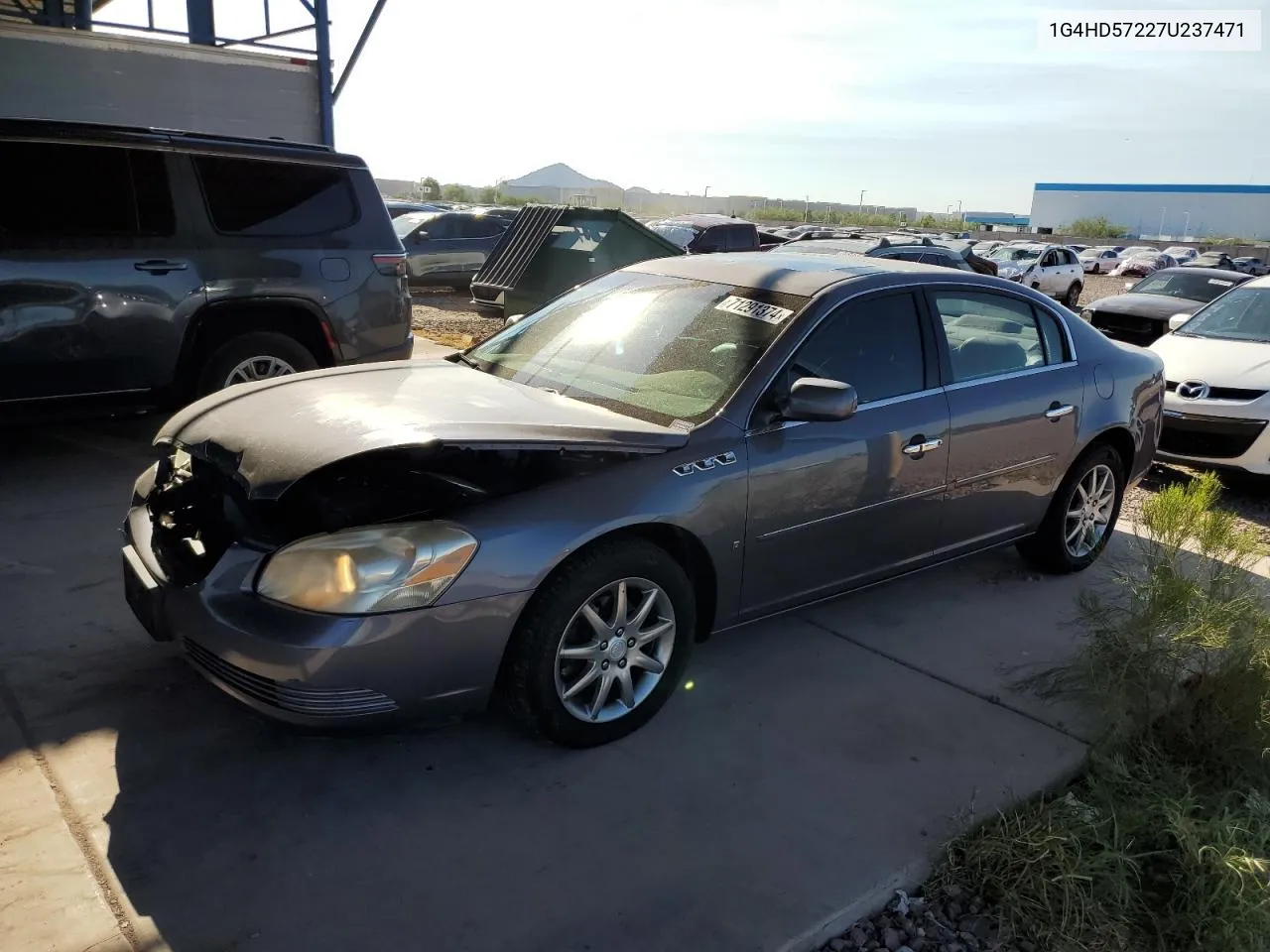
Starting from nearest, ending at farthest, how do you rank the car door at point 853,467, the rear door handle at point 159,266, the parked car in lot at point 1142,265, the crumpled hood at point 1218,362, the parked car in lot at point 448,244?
the car door at point 853,467
the rear door handle at point 159,266
the crumpled hood at point 1218,362
the parked car in lot at point 448,244
the parked car in lot at point 1142,265

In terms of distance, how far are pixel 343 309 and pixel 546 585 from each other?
4180mm

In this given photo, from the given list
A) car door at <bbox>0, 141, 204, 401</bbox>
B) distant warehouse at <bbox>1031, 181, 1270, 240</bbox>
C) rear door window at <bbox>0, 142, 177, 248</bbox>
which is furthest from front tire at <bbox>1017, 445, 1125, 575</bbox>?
distant warehouse at <bbox>1031, 181, 1270, 240</bbox>

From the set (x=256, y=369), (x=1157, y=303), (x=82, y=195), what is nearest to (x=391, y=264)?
(x=256, y=369)

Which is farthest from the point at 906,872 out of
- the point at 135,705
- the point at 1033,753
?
the point at 135,705

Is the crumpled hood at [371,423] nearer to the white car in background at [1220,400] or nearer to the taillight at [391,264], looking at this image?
the taillight at [391,264]

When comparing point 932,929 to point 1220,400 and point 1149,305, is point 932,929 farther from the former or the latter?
point 1149,305

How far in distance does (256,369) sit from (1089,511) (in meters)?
5.16

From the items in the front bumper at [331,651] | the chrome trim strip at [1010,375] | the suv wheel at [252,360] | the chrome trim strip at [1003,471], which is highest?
the chrome trim strip at [1010,375]

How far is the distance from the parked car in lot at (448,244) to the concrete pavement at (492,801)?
1414 cm

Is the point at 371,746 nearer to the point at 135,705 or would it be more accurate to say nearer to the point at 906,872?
the point at 135,705

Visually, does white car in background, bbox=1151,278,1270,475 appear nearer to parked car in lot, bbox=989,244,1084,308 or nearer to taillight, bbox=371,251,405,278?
taillight, bbox=371,251,405,278

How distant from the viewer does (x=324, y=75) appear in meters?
11.6

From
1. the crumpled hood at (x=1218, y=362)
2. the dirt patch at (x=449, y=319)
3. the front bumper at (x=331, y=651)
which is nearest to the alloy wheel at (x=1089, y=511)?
the crumpled hood at (x=1218, y=362)

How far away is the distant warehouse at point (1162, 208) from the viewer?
87.8 meters
